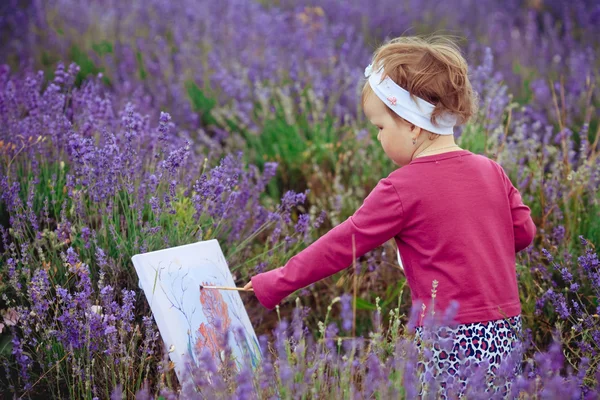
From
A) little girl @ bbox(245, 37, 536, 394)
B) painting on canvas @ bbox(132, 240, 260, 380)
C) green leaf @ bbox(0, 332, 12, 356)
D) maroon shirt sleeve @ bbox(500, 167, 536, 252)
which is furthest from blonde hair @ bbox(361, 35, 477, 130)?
green leaf @ bbox(0, 332, 12, 356)

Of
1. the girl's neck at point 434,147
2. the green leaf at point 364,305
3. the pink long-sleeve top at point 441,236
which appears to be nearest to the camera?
the pink long-sleeve top at point 441,236

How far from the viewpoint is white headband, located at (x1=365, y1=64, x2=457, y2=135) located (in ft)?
6.93

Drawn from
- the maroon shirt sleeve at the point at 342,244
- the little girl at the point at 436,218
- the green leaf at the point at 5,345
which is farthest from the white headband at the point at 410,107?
the green leaf at the point at 5,345

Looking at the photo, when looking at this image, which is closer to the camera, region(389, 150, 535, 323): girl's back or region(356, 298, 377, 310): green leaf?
region(389, 150, 535, 323): girl's back

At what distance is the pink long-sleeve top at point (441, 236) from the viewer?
2045mm

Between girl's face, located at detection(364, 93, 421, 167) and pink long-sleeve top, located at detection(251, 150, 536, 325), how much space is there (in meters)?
0.09

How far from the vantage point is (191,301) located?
7.54 ft

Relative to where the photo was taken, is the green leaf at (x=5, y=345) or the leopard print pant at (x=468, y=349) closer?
the leopard print pant at (x=468, y=349)

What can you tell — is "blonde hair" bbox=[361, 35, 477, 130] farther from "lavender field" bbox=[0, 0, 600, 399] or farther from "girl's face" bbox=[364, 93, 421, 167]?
"lavender field" bbox=[0, 0, 600, 399]

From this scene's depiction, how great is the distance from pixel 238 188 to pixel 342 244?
4.08 feet

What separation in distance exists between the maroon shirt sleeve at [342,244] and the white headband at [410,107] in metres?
0.22

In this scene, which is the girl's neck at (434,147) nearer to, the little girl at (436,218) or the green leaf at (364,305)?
the little girl at (436,218)

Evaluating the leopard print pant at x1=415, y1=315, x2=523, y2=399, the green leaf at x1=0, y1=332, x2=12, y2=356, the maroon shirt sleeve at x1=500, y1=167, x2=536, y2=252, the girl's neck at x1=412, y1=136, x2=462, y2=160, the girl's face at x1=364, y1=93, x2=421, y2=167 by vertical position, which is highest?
the girl's face at x1=364, y1=93, x2=421, y2=167

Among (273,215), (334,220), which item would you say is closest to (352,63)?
(334,220)
